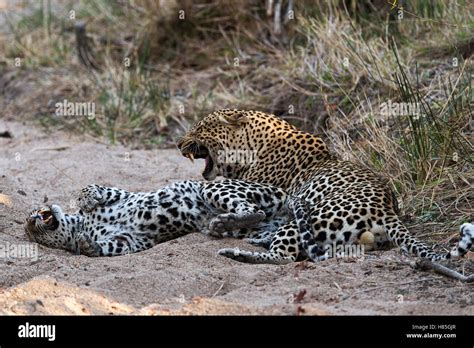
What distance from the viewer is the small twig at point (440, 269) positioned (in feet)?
19.2

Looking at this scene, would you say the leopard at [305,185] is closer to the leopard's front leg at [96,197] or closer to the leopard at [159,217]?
the leopard at [159,217]

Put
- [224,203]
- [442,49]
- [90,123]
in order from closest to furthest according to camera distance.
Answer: [224,203]
[442,49]
[90,123]

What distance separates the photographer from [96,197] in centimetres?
748

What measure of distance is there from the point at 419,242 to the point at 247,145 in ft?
7.08

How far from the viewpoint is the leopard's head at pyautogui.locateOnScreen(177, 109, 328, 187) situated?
310 inches

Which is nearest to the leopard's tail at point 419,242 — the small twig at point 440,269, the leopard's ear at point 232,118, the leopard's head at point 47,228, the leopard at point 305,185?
the leopard at point 305,185

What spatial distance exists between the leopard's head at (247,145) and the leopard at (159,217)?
441mm

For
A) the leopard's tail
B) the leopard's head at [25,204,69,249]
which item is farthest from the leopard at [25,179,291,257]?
the leopard's tail

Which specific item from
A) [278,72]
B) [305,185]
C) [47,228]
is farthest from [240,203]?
[278,72]

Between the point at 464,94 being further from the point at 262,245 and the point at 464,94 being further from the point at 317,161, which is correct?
the point at 262,245

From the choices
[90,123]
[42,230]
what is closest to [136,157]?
[90,123]

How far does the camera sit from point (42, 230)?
7.09 meters

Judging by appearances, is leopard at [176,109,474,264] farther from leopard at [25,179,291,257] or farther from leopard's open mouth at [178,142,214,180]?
leopard at [25,179,291,257]
